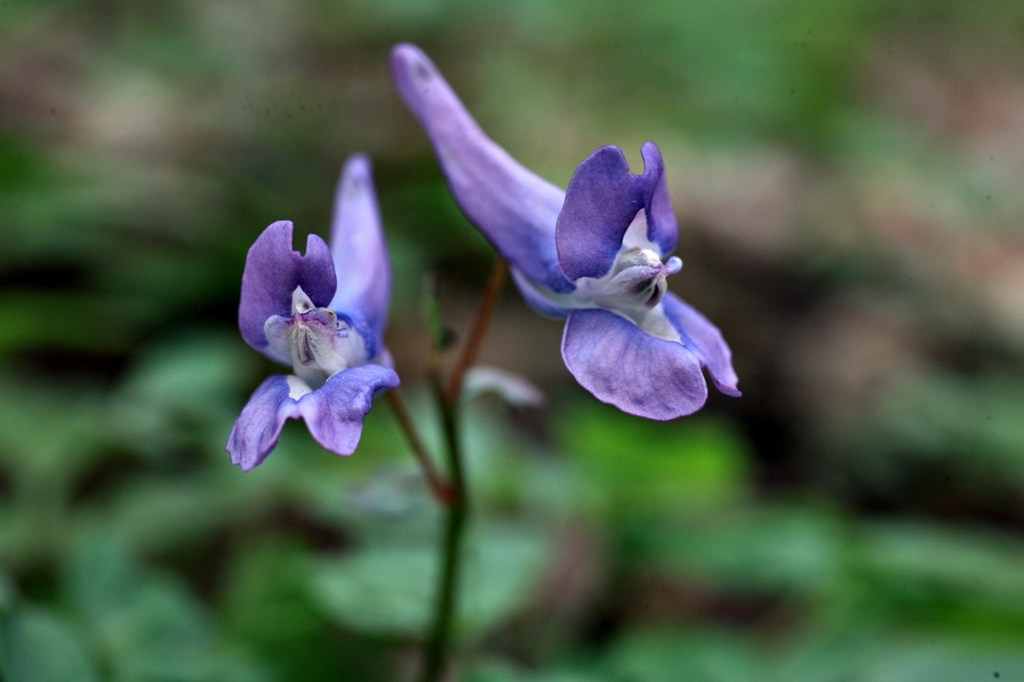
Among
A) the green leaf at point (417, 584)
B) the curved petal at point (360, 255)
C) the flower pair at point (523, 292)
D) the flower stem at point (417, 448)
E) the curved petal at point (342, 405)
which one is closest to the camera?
the curved petal at point (342, 405)

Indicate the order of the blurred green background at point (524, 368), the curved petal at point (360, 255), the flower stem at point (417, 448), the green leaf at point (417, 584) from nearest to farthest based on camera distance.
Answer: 1. the curved petal at point (360, 255)
2. the flower stem at point (417, 448)
3. the green leaf at point (417, 584)
4. the blurred green background at point (524, 368)

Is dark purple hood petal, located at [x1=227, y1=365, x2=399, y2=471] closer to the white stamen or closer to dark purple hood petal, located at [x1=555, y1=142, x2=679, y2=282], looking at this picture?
the white stamen

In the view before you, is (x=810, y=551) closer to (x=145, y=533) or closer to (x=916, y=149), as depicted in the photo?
(x=145, y=533)

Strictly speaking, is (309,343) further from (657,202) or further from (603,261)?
(657,202)

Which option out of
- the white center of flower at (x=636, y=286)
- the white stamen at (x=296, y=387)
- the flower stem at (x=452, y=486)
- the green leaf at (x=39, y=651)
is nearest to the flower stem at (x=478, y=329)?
the flower stem at (x=452, y=486)

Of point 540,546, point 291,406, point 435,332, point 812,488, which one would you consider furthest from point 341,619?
point 812,488

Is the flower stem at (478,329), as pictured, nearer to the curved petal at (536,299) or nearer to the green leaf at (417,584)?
the curved petal at (536,299)

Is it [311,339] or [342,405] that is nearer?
[342,405]

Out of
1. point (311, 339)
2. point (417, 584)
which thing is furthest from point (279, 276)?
point (417, 584)
